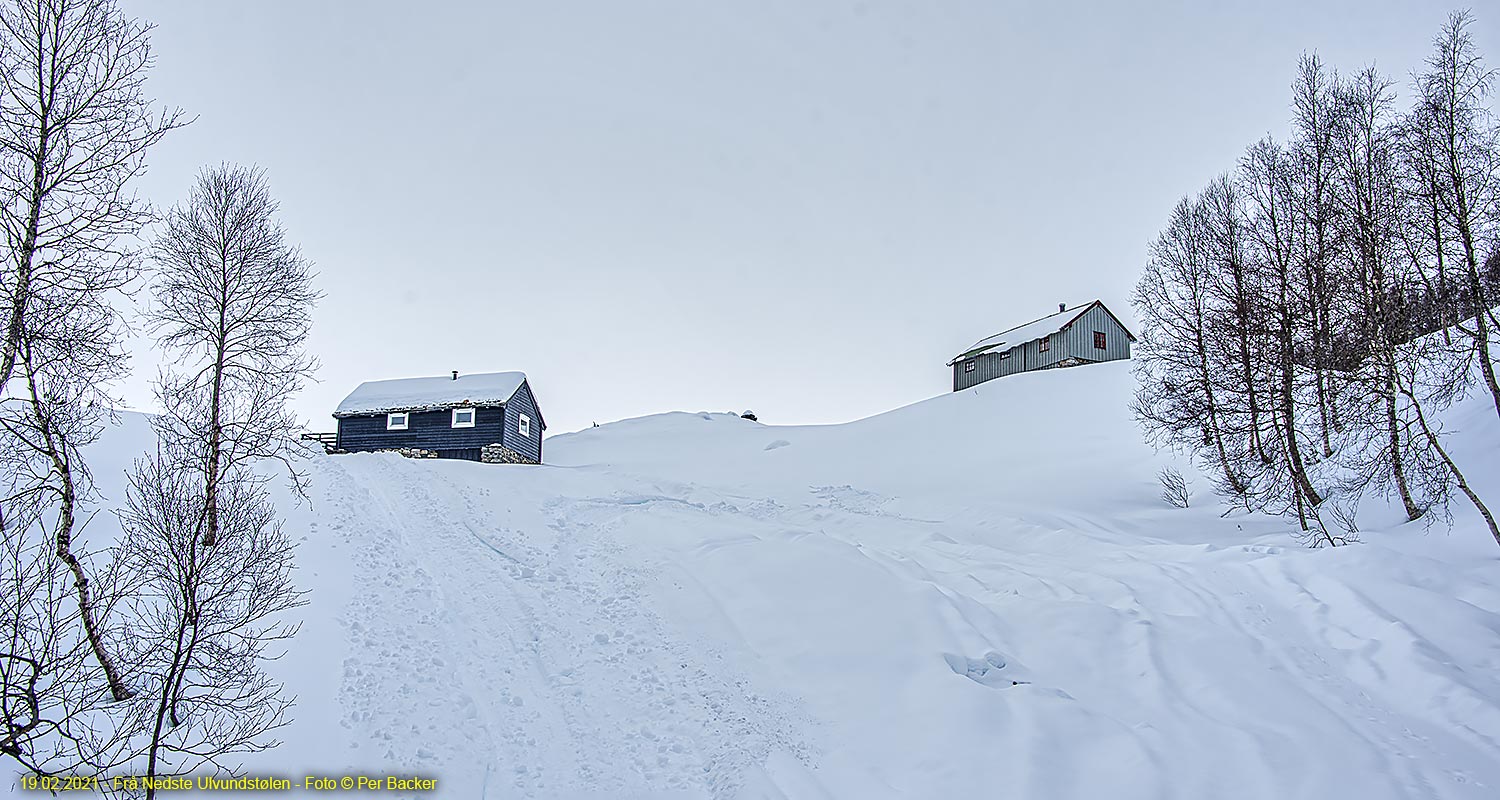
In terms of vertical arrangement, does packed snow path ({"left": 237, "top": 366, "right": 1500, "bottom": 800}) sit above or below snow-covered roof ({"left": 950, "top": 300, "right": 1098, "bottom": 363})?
below

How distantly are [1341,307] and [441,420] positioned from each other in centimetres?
2856

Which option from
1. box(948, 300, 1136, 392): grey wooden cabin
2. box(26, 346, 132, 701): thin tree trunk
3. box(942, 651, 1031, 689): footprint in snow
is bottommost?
box(942, 651, 1031, 689): footprint in snow

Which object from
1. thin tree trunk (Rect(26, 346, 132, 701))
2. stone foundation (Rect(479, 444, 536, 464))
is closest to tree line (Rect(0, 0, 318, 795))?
thin tree trunk (Rect(26, 346, 132, 701))

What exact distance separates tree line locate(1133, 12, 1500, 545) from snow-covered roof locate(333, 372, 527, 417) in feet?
77.4

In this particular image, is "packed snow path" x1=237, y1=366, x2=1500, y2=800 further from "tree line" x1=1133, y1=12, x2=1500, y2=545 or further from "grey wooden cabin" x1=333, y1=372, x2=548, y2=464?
"grey wooden cabin" x1=333, y1=372, x2=548, y2=464

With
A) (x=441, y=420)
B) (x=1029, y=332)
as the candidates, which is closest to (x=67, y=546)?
(x=441, y=420)

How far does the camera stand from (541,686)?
7.37 metres

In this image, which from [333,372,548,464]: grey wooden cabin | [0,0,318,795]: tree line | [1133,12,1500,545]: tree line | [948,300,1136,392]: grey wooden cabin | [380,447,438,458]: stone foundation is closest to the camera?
[0,0,318,795]: tree line

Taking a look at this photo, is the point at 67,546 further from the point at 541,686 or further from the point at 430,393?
the point at 430,393

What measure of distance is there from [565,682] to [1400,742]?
742 cm

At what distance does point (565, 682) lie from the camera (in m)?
7.50

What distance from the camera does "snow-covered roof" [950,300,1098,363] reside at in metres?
43.5

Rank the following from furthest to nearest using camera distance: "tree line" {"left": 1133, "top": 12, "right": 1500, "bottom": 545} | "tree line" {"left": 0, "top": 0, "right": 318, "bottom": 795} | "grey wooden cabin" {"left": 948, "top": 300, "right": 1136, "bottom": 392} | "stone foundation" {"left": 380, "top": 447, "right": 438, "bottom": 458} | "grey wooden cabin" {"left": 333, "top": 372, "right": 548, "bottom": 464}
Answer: "grey wooden cabin" {"left": 948, "top": 300, "right": 1136, "bottom": 392}
"grey wooden cabin" {"left": 333, "top": 372, "right": 548, "bottom": 464}
"stone foundation" {"left": 380, "top": 447, "right": 438, "bottom": 458}
"tree line" {"left": 1133, "top": 12, "right": 1500, "bottom": 545}
"tree line" {"left": 0, "top": 0, "right": 318, "bottom": 795}

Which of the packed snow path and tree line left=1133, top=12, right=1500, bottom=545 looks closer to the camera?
the packed snow path
